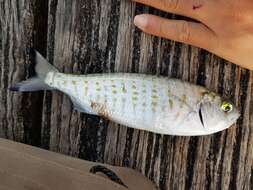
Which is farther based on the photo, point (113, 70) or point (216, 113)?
point (113, 70)

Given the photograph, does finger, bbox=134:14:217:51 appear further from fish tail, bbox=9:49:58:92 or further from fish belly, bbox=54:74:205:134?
fish tail, bbox=9:49:58:92

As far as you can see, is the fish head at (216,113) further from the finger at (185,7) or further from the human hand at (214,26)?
the finger at (185,7)

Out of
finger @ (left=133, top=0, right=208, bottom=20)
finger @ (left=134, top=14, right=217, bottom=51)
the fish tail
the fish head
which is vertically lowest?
the fish head

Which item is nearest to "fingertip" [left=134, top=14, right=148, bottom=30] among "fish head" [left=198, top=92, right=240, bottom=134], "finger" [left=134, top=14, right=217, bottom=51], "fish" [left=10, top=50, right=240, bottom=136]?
"finger" [left=134, top=14, right=217, bottom=51]

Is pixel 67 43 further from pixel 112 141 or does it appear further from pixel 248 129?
pixel 248 129

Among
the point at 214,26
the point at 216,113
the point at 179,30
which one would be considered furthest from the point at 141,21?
the point at 216,113

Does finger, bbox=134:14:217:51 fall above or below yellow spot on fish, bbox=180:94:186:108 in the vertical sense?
above

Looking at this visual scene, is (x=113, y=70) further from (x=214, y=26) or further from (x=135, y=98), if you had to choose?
(x=214, y=26)
